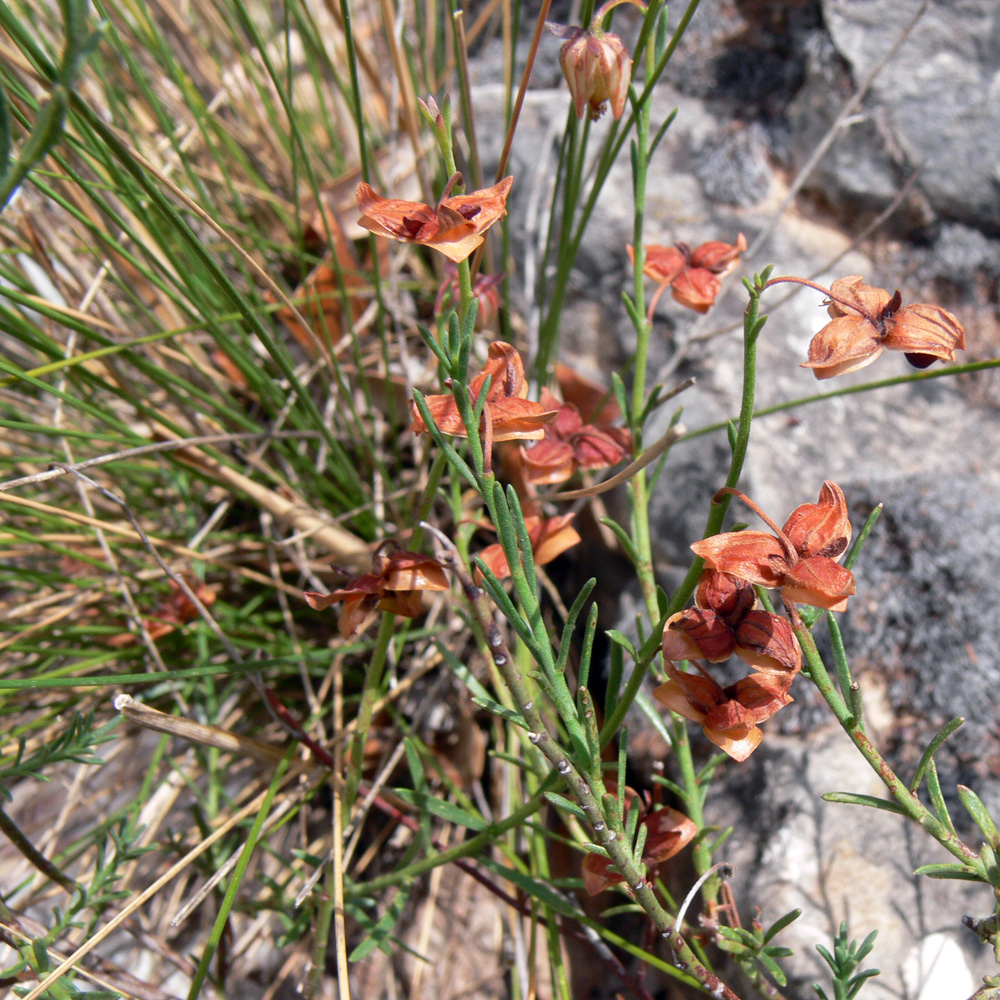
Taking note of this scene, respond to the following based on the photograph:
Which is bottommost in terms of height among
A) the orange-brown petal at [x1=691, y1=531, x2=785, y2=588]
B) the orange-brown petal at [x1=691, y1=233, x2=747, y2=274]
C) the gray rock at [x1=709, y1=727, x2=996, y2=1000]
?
the gray rock at [x1=709, y1=727, x2=996, y2=1000]

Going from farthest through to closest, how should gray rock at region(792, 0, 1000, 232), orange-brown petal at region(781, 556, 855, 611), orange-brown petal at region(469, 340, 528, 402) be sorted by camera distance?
gray rock at region(792, 0, 1000, 232) < orange-brown petal at region(469, 340, 528, 402) < orange-brown petal at region(781, 556, 855, 611)

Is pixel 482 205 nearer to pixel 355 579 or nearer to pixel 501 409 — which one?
pixel 501 409

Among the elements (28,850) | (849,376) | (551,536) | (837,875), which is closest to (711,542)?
(551,536)

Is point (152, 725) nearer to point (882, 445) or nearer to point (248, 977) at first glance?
point (248, 977)

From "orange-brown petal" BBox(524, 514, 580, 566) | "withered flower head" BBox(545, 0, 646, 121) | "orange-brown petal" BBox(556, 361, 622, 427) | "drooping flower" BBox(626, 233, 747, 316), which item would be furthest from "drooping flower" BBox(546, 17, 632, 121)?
"orange-brown petal" BBox(556, 361, 622, 427)

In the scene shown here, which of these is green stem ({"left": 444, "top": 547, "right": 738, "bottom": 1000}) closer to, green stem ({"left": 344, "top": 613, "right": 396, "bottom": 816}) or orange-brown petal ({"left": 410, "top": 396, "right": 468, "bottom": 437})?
orange-brown petal ({"left": 410, "top": 396, "right": 468, "bottom": 437})

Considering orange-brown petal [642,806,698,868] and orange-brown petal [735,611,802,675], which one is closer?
orange-brown petal [735,611,802,675]

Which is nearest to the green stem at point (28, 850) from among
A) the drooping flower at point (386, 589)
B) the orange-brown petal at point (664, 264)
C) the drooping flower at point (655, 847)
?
the drooping flower at point (386, 589)
